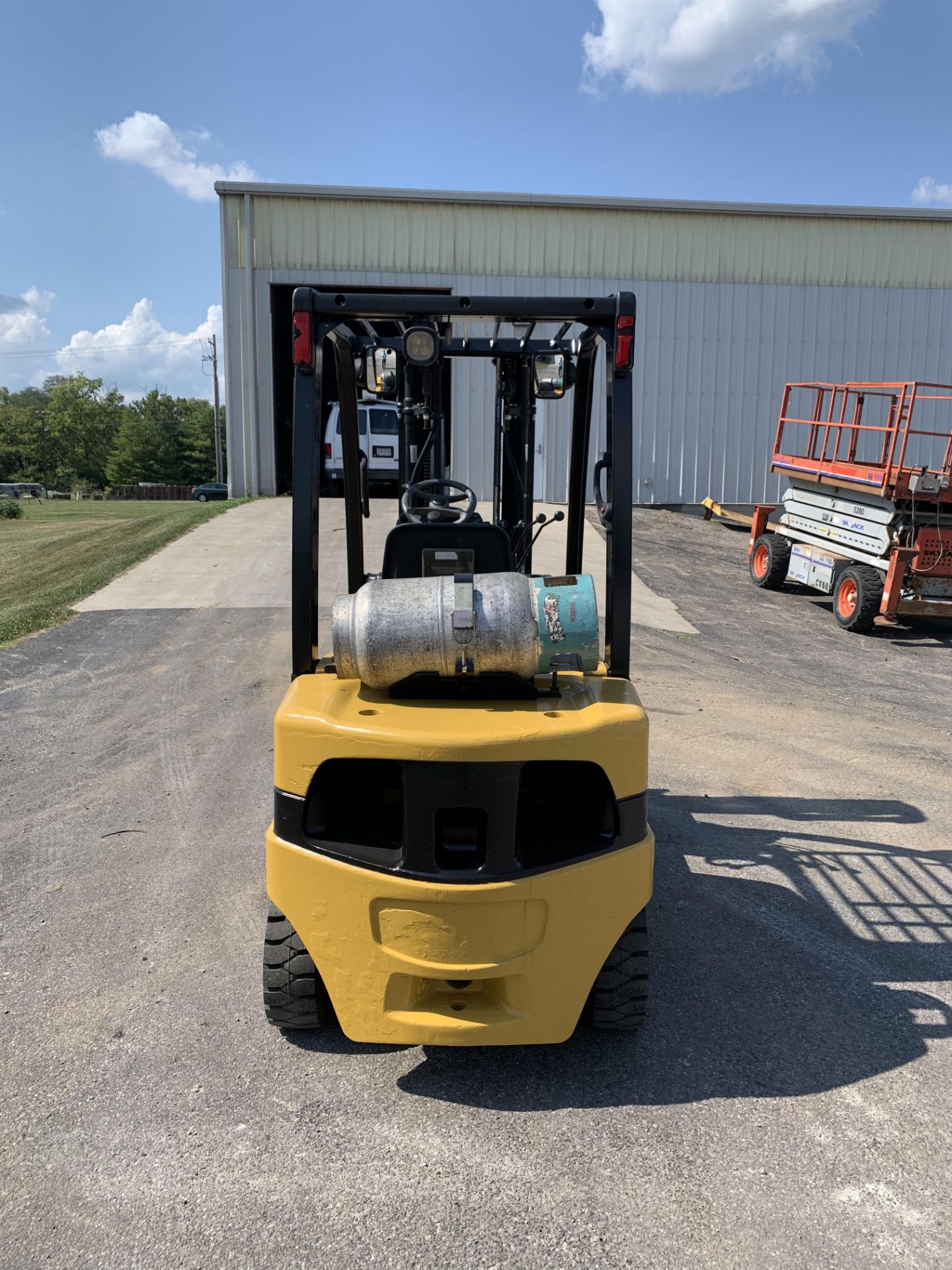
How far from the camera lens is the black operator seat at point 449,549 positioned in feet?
12.7

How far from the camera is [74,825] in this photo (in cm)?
570

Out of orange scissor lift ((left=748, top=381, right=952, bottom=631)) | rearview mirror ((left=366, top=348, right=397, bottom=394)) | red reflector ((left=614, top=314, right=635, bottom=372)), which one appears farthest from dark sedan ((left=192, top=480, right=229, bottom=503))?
red reflector ((left=614, top=314, right=635, bottom=372))

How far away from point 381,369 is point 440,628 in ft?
5.93

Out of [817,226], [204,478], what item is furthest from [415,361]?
[204,478]

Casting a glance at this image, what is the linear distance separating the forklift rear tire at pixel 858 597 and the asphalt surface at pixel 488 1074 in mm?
6550

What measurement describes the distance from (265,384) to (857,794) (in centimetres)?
1833

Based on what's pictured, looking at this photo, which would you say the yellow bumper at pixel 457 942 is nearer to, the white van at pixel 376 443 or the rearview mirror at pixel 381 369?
the rearview mirror at pixel 381 369

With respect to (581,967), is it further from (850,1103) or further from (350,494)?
(350,494)

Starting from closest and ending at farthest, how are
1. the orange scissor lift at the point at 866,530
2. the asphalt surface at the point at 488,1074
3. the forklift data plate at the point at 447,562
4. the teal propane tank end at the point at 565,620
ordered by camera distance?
1. the asphalt surface at the point at 488,1074
2. the teal propane tank end at the point at 565,620
3. the forklift data plate at the point at 447,562
4. the orange scissor lift at the point at 866,530

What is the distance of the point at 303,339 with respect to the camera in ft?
11.7

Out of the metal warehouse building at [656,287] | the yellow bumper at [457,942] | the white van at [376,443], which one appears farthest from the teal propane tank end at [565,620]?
the metal warehouse building at [656,287]

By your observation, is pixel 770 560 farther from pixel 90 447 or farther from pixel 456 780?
pixel 90 447

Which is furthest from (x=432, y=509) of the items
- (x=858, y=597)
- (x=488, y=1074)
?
(x=858, y=597)

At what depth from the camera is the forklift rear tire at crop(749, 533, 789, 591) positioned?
15.6m
